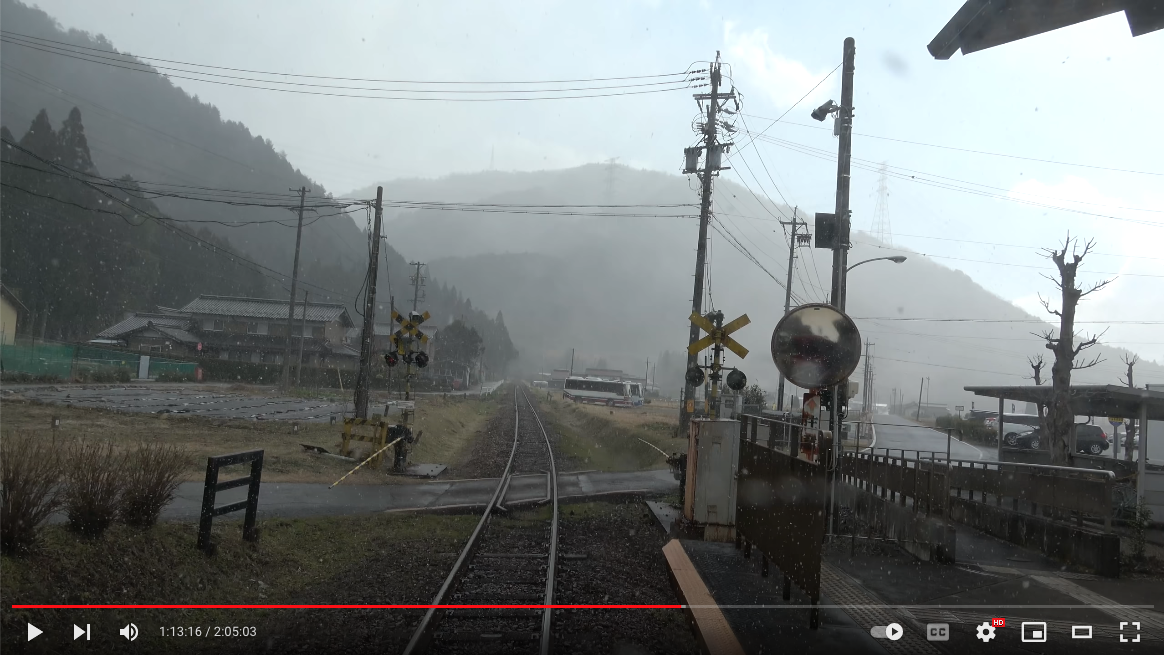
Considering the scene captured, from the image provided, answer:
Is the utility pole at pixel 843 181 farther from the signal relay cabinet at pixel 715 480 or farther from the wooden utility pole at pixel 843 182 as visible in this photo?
the signal relay cabinet at pixel 715 480

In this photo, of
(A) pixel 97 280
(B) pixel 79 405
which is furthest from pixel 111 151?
(B) pixel 79 405

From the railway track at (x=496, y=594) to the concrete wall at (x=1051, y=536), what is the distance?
646cm

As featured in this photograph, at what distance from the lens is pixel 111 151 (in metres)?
122

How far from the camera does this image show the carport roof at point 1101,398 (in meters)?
12.5

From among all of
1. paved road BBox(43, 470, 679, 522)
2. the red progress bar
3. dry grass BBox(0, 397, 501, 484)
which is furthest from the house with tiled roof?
the red progress bar

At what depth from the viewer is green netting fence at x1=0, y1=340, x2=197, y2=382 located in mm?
30844

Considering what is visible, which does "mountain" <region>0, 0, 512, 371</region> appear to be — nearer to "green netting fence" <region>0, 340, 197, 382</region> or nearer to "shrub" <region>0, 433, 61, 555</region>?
"green netting fence" <region>0, 340, 197, 382</region>

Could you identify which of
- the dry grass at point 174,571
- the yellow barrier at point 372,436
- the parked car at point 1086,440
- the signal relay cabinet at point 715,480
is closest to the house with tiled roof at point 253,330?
the yellow barrier at point 372,436

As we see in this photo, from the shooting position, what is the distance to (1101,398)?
13.7m

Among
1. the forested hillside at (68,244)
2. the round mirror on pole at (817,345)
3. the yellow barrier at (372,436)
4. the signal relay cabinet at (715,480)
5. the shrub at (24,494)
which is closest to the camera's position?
the shrub at (24,494)

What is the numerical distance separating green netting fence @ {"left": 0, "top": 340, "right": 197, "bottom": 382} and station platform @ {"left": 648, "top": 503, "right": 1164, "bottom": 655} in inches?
1277

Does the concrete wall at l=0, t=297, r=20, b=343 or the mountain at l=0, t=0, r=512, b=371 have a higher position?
the mountain at l=0, t=0, r=512, b=371

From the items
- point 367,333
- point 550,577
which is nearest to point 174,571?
point 550,577

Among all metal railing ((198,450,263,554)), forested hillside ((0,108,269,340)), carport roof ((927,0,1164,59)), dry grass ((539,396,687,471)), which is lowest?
dry grass ((539,396,687,471))
